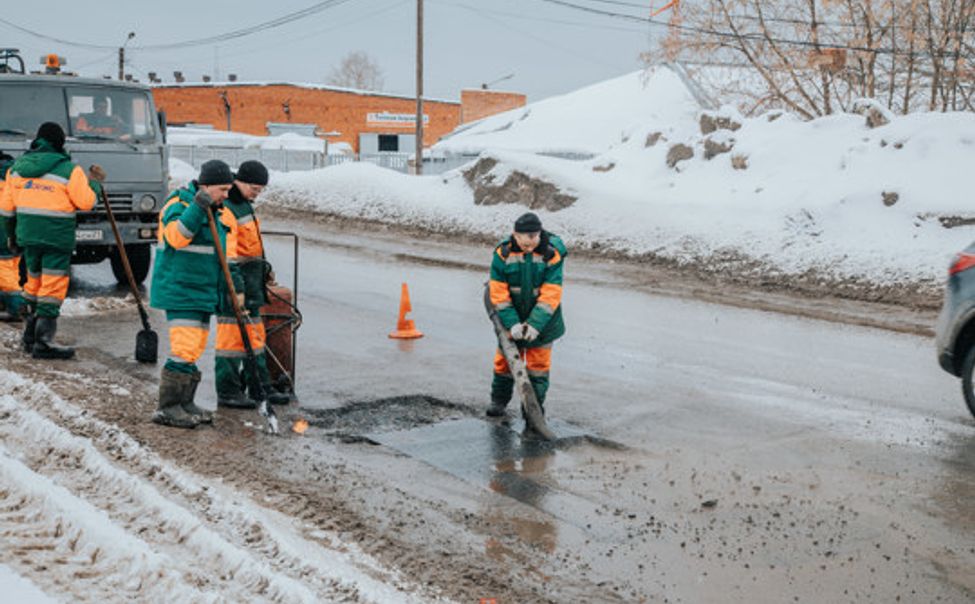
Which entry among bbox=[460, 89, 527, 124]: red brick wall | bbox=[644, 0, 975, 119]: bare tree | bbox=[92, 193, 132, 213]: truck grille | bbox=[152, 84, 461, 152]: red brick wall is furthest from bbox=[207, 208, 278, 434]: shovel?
bbox=[152, 84, 461, 152]: red brick wall

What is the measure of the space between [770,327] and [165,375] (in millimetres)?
7158

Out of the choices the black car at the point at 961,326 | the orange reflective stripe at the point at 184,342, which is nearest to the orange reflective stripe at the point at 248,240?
the orange reflective stripe at the point at 184,342

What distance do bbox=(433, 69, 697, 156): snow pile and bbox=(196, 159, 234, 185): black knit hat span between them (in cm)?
2551

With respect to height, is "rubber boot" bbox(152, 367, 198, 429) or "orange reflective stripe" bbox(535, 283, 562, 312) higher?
"orange reflective stripe" bbox(535, 283, 562, 312)

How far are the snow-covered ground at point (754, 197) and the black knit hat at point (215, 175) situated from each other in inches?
414

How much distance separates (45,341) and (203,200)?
2.93m

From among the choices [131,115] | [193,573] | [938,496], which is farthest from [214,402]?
[131,115]

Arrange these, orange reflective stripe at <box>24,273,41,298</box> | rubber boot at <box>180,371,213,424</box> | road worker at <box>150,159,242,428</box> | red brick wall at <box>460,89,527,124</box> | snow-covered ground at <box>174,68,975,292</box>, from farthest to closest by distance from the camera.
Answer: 1. red brick wall at <box>460,89,527,124</box>
2. snow-covered ground at <box>174,68,975,292</box>
3. orange reflective stripe at <box>24,273,41,298</box>
4. rubber boot at <box>180,371,213,424</box>
5. road worker at <box>150,159,242,428</box>

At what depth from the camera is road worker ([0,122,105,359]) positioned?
8.70 meters

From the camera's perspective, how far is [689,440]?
709cm

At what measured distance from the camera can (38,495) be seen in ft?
16.8

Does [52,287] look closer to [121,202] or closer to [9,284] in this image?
[9,284]

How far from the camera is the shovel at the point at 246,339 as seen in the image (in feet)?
22.4

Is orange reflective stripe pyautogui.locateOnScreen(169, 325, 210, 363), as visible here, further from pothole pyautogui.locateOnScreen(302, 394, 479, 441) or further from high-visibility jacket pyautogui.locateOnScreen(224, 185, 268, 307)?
pothole pyautogui.locateOnScreen(302, 394, 479, 441)
